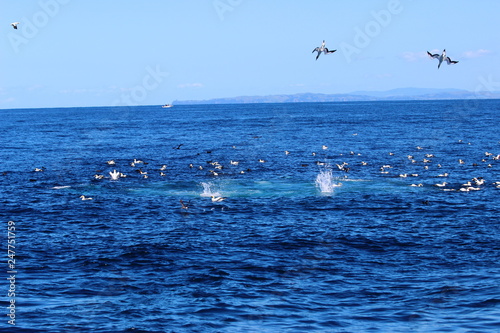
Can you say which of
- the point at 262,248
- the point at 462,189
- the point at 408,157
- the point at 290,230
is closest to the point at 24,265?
the point at 262,248

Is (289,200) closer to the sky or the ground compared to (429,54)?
closer to the ground

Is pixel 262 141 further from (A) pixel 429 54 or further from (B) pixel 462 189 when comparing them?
(A) pixel 429 54

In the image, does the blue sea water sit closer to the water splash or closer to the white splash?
the white splash

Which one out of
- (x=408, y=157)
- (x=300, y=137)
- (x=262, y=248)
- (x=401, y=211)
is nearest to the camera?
(x=262, y=248)

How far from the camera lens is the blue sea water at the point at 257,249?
63.8ft

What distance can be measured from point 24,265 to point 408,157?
4625 centimetres

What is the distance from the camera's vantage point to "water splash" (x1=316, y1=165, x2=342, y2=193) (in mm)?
43438

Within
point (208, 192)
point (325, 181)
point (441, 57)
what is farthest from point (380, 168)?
point (441, 57)

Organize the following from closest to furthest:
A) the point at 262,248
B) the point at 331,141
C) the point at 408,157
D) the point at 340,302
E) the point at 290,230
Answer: the point at 340,302, the point at 262,248, the point at 290,230, the point at 408,157, the point at 331,141

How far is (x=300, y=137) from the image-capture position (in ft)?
321
